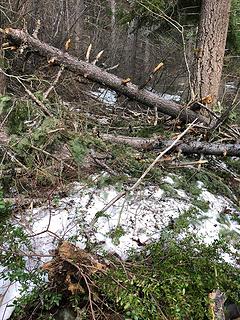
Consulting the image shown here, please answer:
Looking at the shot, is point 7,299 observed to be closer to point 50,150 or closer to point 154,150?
point 50,150

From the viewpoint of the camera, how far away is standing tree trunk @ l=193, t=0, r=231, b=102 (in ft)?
18.4

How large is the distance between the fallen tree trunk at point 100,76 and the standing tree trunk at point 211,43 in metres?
0.78

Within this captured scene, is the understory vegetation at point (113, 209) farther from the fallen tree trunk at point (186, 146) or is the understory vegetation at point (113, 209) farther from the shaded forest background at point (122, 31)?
the shaded forest background at point (122, 31)

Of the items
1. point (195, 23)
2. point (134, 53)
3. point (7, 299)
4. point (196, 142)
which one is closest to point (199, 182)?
point (196, 142)

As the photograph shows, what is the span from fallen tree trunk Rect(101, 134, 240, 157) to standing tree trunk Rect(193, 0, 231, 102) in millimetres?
1462

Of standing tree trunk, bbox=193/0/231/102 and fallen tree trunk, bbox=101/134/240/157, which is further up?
standing tree trunk, bbox=193/0/231/102

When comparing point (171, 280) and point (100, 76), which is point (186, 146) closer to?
point (100, 76)

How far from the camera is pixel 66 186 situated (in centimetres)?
374

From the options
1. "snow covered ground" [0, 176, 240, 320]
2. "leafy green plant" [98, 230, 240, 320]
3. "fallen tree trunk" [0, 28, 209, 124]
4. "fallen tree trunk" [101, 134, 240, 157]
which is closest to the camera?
"leafy green plant" [98, 230, 240, 320]

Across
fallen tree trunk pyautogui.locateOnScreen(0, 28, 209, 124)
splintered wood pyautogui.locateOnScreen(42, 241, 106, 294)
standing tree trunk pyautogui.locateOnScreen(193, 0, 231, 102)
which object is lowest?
splintered wood pyautogui.locateOnScreen(42, 241, 106, 294)

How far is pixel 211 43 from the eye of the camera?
5672 mm

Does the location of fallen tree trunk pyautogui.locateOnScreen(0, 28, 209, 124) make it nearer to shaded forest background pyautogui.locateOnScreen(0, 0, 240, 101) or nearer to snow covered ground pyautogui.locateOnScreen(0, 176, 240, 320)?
shaded forest background pyautogui.locateOnScreen(0, 0, 240, 101)

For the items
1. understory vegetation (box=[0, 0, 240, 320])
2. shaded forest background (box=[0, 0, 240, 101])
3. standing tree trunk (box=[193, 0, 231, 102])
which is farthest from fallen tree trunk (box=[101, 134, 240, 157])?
standing tree trunk (box=[193, 0, 231, 102])

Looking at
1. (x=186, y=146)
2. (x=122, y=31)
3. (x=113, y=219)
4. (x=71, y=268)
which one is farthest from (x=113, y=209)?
(x=122, y=31)
